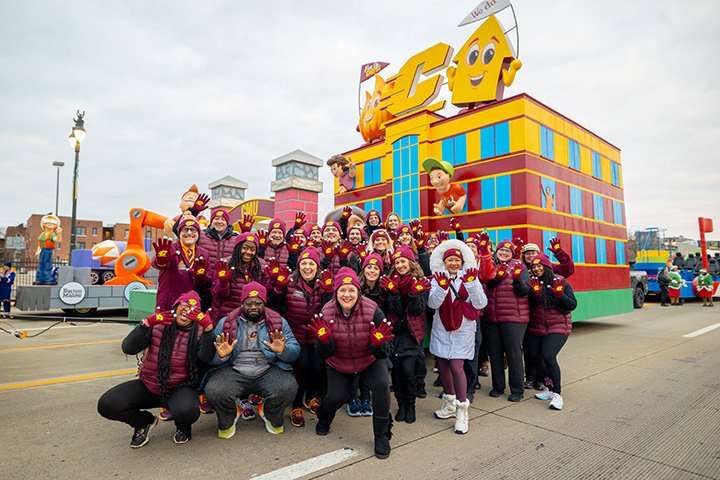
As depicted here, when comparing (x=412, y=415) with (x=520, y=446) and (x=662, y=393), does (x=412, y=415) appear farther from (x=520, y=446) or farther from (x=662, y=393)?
(x=662, y=393)

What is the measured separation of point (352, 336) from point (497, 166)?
6.85m

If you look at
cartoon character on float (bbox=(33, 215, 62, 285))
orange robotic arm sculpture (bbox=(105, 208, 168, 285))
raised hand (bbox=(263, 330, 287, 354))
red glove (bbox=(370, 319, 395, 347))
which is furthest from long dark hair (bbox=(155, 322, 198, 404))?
cartoon character on float (bbox=(33, 215, 62, 285))

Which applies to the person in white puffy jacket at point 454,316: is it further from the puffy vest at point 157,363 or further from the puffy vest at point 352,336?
the puffy vest at point 157,363

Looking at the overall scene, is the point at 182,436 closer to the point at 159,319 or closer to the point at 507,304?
the point at 159,319

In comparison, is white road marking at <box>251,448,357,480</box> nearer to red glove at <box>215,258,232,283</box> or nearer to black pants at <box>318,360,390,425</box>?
black pants at <box>318,360,390,425</box>

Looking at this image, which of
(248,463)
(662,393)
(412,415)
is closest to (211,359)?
(248,463)

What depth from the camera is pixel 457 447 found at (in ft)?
11.4

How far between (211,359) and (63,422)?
1.68m

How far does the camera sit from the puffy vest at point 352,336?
3617 mm

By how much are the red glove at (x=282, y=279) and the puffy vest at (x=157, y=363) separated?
37.9 inches

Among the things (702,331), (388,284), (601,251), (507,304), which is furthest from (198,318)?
(702,331)

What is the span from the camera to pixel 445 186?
9625mm

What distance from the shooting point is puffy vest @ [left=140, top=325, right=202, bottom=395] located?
137 inches

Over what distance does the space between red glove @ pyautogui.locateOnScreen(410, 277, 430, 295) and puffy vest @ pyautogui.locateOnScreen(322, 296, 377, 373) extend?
48cm
